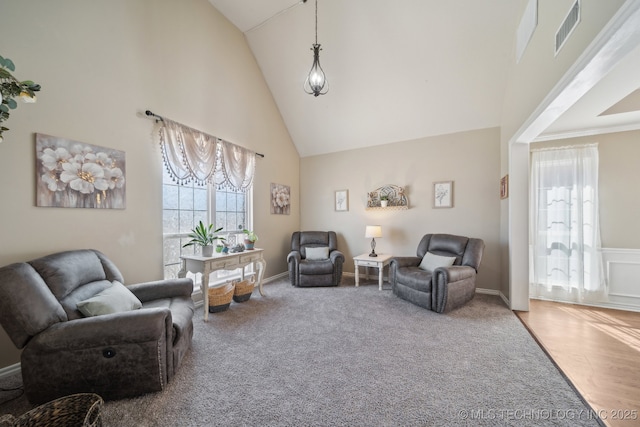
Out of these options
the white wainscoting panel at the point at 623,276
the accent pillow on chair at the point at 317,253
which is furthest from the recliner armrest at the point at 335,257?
the white wainscoting panel at the point at 623,276

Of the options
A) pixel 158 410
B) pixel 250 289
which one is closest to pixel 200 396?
pixel 158 410

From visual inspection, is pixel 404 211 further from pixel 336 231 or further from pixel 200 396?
pixel 200 396

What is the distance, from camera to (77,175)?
2.21m

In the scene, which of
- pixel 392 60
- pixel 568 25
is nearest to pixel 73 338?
pixel 568 25

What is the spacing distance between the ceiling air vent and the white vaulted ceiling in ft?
3.31

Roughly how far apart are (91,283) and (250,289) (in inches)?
72.8

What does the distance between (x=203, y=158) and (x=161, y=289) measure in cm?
182

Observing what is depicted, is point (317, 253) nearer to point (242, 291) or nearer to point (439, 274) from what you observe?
point (242, 291)

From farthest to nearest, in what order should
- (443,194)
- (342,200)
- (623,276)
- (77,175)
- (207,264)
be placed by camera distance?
(342,200) → (443,194) → (623,276) → (207,264) → (77,175)

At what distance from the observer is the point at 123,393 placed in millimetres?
1616

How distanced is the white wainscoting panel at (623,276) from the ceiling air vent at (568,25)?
3.06 m

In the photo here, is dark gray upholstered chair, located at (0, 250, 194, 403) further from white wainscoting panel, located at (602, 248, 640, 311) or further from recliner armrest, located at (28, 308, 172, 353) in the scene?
white wainscoting panel, located at (602, 248, 640, 311)

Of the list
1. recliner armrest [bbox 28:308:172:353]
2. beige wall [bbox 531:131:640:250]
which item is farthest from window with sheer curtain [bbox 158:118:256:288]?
beige wall [bbox 531:131:640:250]

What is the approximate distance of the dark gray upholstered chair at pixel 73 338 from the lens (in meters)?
1.49
